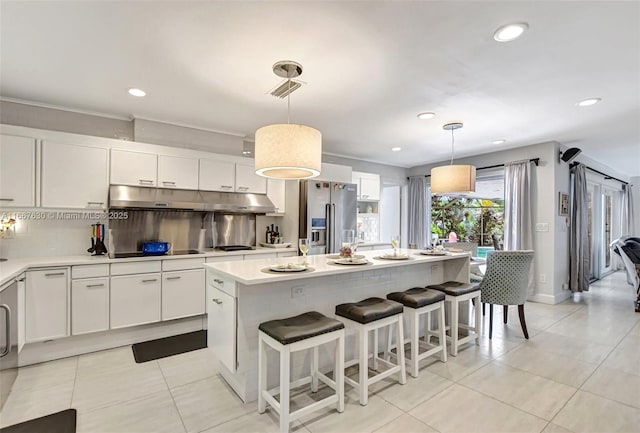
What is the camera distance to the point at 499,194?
7137 millimetres

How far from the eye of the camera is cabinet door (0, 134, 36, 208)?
2.94 m

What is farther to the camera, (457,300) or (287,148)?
(457,300)

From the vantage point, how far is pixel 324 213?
4887 millimetres

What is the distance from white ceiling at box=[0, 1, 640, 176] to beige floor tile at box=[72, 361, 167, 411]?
2.60 meters

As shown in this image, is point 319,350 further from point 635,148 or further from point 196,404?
point 635,148

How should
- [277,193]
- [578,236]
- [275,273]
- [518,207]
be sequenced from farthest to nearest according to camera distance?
1. [578,236]
2. [518,207]
3. [277,193]
4. [275,273]

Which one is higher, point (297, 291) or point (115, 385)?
point (297, 291)

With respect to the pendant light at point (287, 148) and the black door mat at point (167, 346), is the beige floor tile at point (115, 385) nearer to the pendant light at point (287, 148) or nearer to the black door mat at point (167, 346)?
the black door mat at point (167, 346)

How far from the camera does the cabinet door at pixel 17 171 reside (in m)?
2.94

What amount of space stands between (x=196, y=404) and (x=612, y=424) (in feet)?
9.29

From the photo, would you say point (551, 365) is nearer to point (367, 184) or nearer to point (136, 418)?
point (136, 418)

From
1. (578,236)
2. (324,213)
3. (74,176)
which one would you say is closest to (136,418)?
(74,176)

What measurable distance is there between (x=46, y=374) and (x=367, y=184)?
531cm

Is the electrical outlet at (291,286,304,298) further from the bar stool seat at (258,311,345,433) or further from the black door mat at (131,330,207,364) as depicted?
the black door mat at (131,330,207,364)
